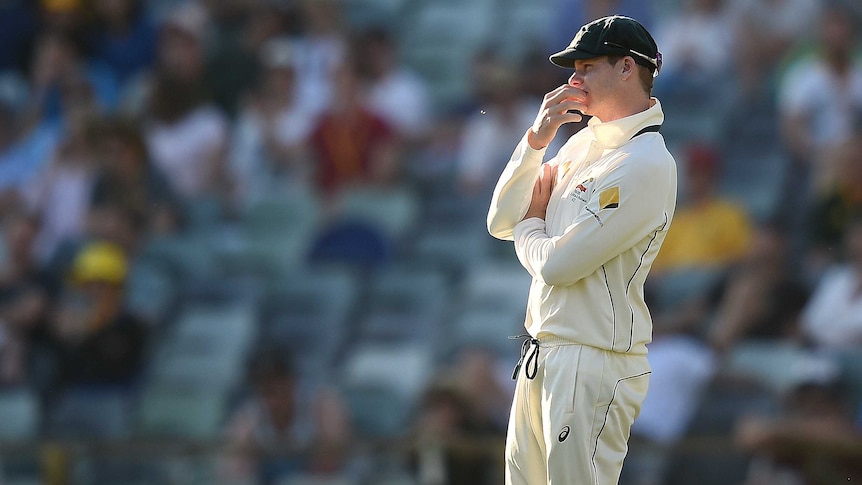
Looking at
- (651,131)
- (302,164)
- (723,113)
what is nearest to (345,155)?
(302,164)

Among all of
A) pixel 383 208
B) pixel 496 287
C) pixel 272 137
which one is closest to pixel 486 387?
pixel 496 287

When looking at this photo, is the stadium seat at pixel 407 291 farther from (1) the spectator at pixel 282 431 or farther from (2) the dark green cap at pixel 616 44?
(2) the dark green cap at pixel 616 44

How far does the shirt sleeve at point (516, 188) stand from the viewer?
13.8 feet

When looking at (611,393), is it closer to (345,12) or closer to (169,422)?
(169,422)

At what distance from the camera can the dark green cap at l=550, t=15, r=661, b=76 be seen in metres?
4.07

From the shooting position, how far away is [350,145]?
10.6 metres

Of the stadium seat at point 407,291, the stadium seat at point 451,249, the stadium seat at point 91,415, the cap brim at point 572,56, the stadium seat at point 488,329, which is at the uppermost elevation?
the cap brim at point 572,56

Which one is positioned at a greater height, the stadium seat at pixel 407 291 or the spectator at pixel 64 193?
the spectator at pixel 64 193

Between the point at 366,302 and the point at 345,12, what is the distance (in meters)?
3.13

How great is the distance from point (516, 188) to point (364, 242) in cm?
597

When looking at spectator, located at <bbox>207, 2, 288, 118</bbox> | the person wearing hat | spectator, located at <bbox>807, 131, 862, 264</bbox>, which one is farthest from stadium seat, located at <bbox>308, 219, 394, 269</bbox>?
the person wearing hat

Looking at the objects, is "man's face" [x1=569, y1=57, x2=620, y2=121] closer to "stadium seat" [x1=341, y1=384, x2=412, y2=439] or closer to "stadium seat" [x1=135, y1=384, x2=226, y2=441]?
"stadium seat" [x1=341, y1=384, x2=412, y2=439]

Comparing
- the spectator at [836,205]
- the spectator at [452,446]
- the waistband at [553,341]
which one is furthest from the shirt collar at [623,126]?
the spectator at [836,205]

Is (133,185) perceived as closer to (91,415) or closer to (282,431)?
(91,415)
